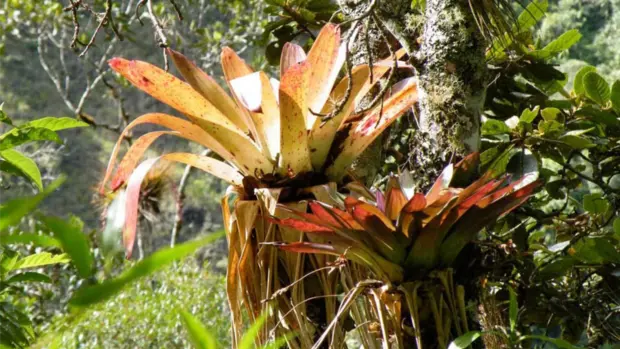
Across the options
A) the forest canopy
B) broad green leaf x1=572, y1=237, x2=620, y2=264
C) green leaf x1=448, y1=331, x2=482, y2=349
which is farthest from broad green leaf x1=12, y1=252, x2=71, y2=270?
broad green leaf x1=572, y1=237, x2=620, y2=264

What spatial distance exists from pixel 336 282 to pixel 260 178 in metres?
0.15

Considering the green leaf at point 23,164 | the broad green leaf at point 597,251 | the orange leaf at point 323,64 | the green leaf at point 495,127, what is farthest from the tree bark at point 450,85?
the green leaf at point 23,164

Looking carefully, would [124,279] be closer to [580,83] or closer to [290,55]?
[290,55]

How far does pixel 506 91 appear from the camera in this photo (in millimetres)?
1184

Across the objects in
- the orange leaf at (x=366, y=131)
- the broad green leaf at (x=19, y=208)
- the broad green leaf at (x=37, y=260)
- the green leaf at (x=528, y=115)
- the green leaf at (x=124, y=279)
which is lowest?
the green leaf at (x=528, y=115)

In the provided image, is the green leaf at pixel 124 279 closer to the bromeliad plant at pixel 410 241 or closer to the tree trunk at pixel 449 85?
the bromeliad plant at pixel 410 241

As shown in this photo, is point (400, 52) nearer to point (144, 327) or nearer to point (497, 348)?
point (497, 348)

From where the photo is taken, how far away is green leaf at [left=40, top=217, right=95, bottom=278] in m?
0.17

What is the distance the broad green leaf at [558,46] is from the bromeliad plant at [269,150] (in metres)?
0.41

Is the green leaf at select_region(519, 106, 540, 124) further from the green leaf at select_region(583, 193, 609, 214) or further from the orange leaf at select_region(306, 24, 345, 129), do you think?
the orange leaf at select_region(306, 24, 345, 129)

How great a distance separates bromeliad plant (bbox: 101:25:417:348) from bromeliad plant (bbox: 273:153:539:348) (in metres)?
0.08

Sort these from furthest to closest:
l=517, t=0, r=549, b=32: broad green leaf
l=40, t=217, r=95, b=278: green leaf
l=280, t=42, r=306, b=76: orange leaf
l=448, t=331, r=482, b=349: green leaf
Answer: l=517, t=0, r=549, b=32: broad green leaf
l=280, t=42, r=306, b=76: orange leaf
l=448, t=331, r=482, b=349: green leaf
l=40, t=217, r=95, b=278: green leaf

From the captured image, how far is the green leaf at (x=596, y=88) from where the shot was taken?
1.13 metres

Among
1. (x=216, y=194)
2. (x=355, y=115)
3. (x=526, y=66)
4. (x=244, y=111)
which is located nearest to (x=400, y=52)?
(x=355, y=115)
